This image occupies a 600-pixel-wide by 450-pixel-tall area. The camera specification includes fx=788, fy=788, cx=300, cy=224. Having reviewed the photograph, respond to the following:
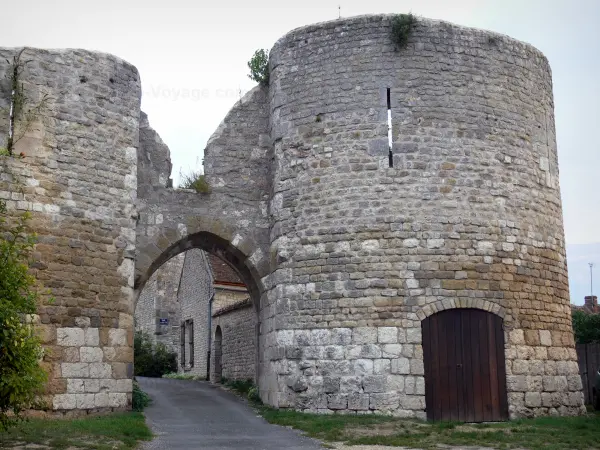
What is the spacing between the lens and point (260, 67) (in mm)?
14578

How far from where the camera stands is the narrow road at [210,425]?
9469 millimetres

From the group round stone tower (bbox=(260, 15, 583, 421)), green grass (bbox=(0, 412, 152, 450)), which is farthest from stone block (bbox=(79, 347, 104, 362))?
round stone tower (bbox=(260, 15, 583, 421))

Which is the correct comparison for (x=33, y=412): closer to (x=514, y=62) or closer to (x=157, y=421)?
(x=157, y=421)

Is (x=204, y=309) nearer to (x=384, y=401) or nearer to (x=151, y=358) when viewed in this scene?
(x=151, y=358)

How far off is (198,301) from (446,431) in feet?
46.5

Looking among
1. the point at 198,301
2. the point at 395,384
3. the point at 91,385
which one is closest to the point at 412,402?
the point at 395,384

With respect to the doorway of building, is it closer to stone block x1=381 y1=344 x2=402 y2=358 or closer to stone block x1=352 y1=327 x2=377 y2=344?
stone block x1=352 y1=327 x2=377 y2=344

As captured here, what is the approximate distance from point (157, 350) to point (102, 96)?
14.4 metres

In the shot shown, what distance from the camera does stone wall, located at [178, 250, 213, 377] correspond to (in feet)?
74.1

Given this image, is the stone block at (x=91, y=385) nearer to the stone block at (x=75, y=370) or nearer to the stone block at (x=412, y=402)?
the stone block at (x=75, y=370)

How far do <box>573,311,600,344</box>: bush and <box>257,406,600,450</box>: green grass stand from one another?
8844 millimetres

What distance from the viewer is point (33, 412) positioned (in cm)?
1095

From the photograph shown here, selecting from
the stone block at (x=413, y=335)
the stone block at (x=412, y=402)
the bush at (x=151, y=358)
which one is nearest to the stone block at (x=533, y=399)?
the stone block at (x=412, y=402)

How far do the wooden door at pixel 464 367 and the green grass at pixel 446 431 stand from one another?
0.62 meters
